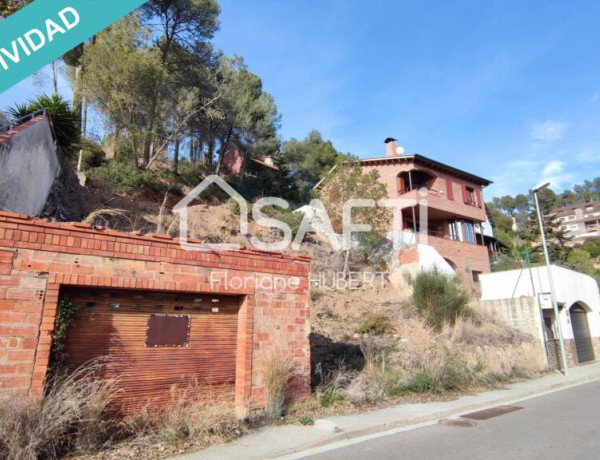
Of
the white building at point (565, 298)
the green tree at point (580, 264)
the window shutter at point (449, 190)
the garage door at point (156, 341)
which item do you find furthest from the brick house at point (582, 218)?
the garage door at point (156, 341)

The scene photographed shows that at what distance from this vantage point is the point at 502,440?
612 cm

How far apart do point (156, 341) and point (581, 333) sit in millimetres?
22825

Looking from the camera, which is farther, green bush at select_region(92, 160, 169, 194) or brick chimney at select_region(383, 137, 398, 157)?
brick chimney at select_region(383, 137, 398, 157)

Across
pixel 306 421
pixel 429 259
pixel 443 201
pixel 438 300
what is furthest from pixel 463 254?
pixel 306 421

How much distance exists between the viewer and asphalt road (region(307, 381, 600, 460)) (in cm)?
541

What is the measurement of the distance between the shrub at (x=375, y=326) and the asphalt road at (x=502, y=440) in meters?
5.49

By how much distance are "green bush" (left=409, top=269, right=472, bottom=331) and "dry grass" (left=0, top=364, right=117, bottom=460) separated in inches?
455

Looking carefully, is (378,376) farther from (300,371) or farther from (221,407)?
(221,407)

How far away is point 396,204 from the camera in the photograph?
27.2 m

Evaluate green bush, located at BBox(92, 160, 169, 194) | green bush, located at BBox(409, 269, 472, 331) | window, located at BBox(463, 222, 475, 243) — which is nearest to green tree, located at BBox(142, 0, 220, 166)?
green bush, located at BBox(92, 160, 169, 194)

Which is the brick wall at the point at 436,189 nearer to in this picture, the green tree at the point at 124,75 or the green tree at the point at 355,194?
the green tree at the point at 355,194

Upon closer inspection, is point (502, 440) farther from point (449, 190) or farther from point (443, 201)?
point (449, 190)

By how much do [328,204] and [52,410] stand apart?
733 inches

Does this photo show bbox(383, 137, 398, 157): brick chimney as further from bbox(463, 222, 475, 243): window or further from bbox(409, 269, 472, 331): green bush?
bbox(409, 269, 472, 331): green bush
